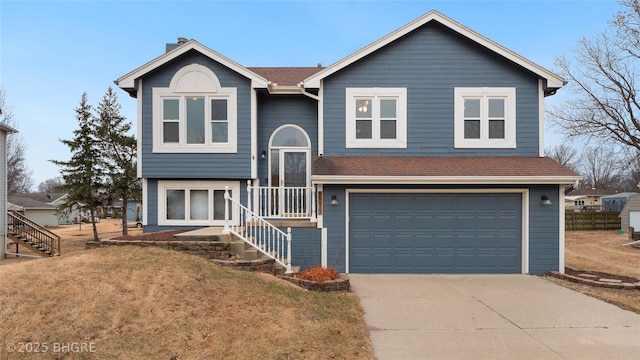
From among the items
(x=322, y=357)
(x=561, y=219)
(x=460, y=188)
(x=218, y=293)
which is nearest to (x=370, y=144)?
(x=460, y=188)

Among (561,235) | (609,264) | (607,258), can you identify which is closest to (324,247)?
(561,235)

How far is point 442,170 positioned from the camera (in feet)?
32.7

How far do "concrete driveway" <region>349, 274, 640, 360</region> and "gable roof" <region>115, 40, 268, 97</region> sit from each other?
640 cm

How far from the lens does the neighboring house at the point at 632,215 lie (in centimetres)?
2600

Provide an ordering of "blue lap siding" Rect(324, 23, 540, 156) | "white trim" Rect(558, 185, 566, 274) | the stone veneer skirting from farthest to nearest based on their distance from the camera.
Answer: "blue lap siding" Rect(324, 23, 540, 156) → "white trim" Rect(558, 185, 566, 274) → the stone veneer skirting

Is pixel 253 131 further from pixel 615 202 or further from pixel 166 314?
pixel 615 202

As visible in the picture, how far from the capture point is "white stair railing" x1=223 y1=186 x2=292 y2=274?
29.5 feet

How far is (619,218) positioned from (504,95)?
2678 cm

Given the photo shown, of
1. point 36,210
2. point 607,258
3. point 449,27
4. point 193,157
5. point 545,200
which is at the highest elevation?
point 449,27

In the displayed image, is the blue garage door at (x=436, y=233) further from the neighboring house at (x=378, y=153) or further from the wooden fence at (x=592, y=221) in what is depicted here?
the wooden fence at (x=592, y=221)

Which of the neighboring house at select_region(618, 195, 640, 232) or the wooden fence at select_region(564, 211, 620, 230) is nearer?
the neighboring house at select_region(618, 195, 640, 232)

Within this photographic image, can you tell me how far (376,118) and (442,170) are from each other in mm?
2400

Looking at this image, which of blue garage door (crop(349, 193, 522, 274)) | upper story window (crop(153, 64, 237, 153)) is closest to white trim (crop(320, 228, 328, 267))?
blue garage door (crop(349, 193, 522, 274))

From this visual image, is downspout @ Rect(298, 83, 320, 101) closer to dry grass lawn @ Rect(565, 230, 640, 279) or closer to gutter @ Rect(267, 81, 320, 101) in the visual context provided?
gutter @ Rect(267, 81, 320, 101)
